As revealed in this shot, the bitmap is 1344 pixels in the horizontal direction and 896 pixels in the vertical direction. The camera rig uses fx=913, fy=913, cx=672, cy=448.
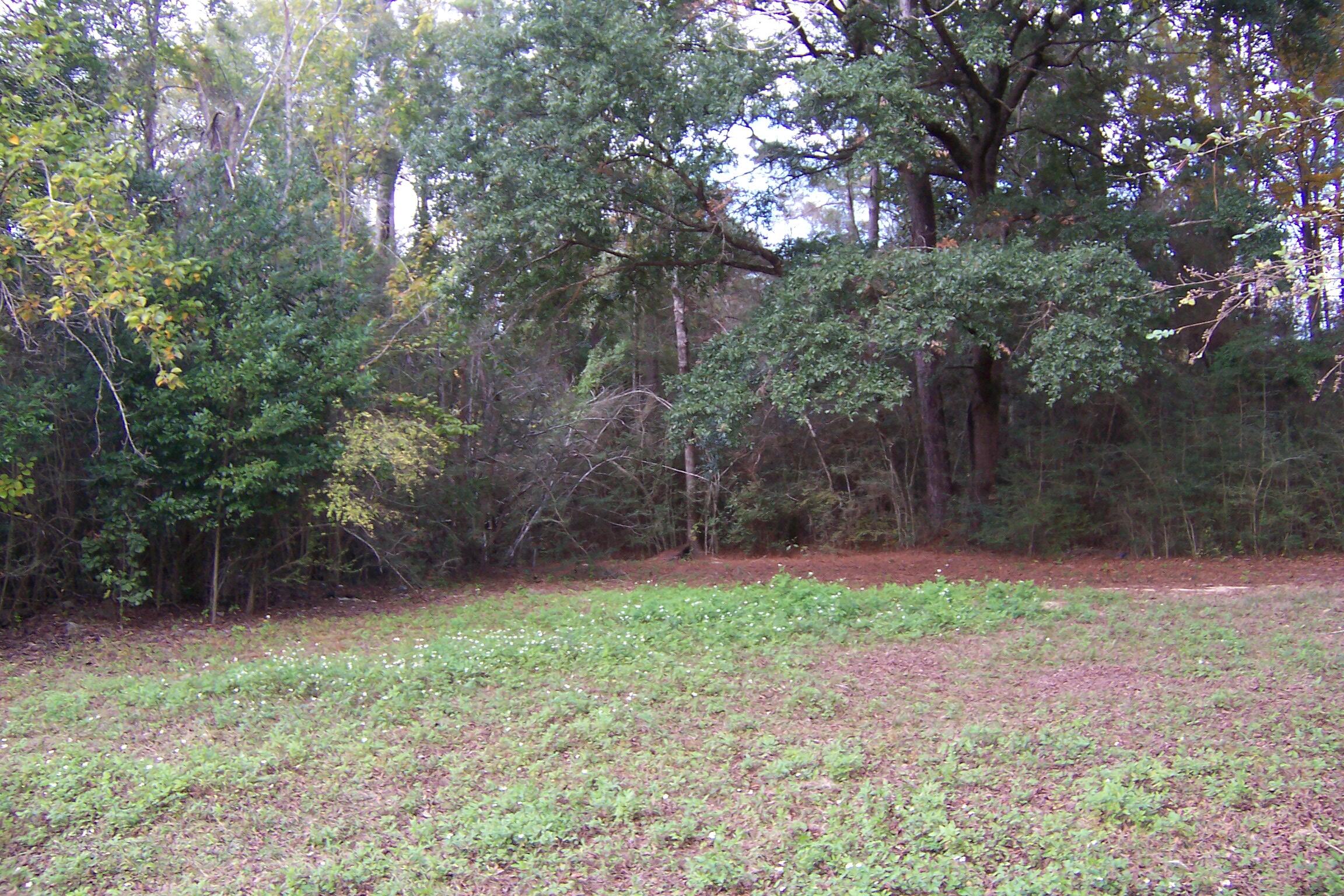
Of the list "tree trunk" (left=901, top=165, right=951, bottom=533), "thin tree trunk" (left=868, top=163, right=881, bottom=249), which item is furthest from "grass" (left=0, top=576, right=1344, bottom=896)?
"thin tree trunk" (left=868, top=163, right=881, bottom=249)

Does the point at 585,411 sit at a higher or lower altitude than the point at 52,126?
lower

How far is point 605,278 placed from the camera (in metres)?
13.1

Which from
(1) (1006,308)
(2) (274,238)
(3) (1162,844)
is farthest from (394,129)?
(3) (1162,844)

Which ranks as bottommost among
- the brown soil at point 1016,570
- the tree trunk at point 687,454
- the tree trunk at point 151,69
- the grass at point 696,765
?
the grass at point 696,765

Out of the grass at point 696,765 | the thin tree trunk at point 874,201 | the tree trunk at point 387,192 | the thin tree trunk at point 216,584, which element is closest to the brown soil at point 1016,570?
the grass at point 696,765

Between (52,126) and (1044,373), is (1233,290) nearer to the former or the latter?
(1044,373)

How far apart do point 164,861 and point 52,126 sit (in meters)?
5.28

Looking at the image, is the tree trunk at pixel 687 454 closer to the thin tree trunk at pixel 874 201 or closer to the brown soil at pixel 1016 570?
the brown soil at pixel 1016 570

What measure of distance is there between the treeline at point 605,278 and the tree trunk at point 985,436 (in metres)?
0.06

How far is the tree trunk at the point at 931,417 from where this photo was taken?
13.8 metres

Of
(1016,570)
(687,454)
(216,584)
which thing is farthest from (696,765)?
(687,454)

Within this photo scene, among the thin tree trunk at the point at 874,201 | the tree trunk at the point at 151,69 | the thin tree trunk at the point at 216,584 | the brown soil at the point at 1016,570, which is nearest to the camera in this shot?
the thin tree trunk at the point at 216,584

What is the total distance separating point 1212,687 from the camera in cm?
588

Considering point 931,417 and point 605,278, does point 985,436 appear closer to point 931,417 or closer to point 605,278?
point 931,417
